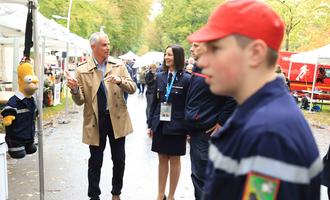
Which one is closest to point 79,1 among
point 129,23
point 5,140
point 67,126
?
point 67,126

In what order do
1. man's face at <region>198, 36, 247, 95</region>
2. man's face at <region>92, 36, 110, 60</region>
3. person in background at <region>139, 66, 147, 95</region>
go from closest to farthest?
man's face at <region>198, 36, 247, 95</region> < man's face at <region>92, 36, 110, 60</region> < person in background at <region>139, 66, 147, 95</region>

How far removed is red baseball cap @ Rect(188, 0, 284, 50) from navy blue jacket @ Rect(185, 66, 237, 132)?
2475mm

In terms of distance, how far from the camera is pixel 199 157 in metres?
4.01

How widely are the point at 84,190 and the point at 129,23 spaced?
1767 inches

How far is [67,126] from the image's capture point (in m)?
11.9

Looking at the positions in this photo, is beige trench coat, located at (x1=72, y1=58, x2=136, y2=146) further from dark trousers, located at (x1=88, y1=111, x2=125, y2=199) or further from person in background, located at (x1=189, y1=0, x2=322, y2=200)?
person in background, located at (x1=189, y1=0, x2=322, y2=200)

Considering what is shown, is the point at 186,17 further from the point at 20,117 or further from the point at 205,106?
the point at 205,106

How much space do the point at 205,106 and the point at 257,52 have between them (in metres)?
2.61

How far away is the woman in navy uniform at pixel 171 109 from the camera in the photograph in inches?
188

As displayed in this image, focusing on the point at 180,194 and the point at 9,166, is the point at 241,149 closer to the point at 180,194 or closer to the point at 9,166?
the point at 180,194

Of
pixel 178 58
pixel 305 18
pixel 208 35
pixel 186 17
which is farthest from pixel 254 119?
pixel 186 17

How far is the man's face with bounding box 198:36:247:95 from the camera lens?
138 cm

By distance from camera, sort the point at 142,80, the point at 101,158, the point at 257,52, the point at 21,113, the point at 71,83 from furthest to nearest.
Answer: the point at 142,80
the point at 101,158
the point at 71,83
the point at 21,113
the point at 257,52

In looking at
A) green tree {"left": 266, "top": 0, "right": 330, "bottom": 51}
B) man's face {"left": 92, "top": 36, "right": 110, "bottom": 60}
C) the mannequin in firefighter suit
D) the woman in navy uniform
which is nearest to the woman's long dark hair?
the woman in navy uniform
